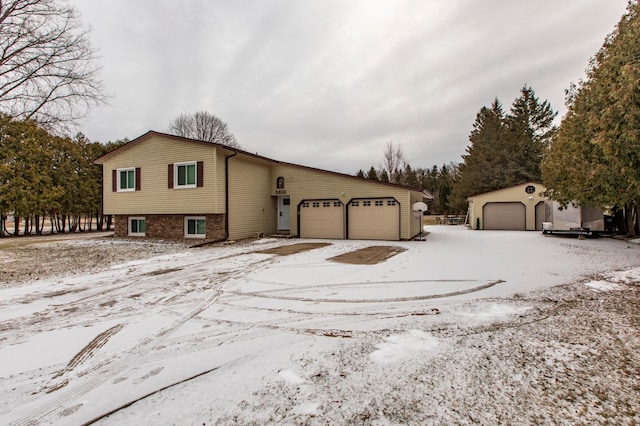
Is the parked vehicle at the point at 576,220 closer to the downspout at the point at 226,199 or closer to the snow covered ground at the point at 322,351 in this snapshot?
the snow covered ground at the point at 322,351

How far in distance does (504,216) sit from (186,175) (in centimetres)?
2192

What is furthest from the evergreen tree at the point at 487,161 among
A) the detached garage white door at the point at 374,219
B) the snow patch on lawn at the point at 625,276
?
the snow patch on lawn at the point at 625,276

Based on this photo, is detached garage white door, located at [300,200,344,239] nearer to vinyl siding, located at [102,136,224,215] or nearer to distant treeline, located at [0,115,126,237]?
vinyl siding, located at [102,136,224,215]

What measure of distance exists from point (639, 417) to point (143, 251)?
12.4 metres

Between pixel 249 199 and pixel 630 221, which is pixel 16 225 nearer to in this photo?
pixel 249 199

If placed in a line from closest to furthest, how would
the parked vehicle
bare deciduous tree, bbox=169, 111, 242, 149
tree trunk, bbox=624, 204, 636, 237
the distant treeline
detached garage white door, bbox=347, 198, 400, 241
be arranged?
detached garage white door, bbox=347, 198, 400, 241 → tree trunk, bbox=624, 204, 636, 237 → the parked vehicle → the distant treeline → bare deciduous tree, bbox=169, 111, 242, 149

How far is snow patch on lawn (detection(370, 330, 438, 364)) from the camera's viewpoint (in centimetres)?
288

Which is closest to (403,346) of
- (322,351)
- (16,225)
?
(322,351)

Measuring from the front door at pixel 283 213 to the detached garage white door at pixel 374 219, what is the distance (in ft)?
12.6

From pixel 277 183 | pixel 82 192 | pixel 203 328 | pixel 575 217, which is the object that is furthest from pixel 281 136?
pixel 203 328

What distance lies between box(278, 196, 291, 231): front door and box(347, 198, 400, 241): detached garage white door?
384 centimetres

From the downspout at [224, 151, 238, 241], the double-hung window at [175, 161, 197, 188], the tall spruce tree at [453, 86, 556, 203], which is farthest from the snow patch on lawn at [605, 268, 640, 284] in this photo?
the tall spruce tree at [453, 86, 556, 203]

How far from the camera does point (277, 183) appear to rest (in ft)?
55.1

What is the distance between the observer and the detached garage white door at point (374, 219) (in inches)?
570
